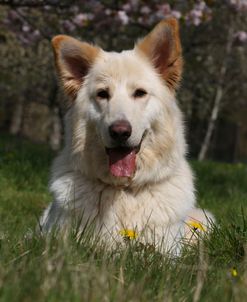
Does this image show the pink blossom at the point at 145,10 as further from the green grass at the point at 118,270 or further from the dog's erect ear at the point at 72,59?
the green grass at the point at 118,270

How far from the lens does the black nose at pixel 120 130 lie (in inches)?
164

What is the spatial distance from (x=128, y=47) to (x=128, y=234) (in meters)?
14.7

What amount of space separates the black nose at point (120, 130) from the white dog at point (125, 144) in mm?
30

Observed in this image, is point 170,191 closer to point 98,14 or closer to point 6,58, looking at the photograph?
point 98,14

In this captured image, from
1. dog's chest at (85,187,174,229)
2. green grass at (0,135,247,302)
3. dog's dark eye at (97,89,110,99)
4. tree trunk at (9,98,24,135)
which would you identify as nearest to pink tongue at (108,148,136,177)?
dog's chest at (85,187,174,229)

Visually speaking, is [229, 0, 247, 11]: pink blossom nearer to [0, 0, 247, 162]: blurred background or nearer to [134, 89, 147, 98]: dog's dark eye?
[0, 0, 247, 162]: blurred background

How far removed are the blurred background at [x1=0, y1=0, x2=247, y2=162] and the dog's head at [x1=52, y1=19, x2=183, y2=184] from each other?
0.37 meters

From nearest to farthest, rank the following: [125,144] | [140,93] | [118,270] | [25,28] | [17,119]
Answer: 1. [118,270]
2. [125,144]
3. [140,93]
4. [25,28]
5. [17,119]

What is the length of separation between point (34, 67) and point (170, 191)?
2025cm

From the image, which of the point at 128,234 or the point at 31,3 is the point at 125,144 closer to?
the point at 128,234

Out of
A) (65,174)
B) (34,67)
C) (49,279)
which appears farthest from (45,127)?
(49,279)

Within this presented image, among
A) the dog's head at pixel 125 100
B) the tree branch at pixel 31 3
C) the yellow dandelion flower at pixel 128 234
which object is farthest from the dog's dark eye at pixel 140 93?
the tree branch at pixel 31 3

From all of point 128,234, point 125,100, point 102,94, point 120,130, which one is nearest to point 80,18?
point 102,94

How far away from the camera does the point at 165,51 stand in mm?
4770
